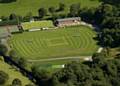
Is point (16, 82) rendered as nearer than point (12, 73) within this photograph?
Yes

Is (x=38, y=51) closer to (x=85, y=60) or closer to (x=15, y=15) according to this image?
(x=85, y=60)

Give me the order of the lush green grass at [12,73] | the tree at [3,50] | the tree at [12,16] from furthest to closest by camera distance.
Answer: the tree at [12,16] < the tree at [3,50] < the lush green grass at [12,73]

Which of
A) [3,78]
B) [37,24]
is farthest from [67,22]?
[3,78]

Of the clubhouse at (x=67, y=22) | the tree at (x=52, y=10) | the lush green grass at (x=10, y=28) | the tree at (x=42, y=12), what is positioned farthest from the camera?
the tree at (x=52, y=10)

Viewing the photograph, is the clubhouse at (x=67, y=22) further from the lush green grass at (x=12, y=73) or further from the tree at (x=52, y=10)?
the lush green grass at (x=12, y=73)

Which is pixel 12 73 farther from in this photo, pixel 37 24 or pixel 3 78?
pixel 37 24

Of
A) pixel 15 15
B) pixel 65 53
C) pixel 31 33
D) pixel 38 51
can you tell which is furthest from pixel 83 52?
pixel 15 15

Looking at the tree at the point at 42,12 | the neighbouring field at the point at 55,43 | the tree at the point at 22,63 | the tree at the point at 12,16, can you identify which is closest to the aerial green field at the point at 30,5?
the tree at the point at 42,12
